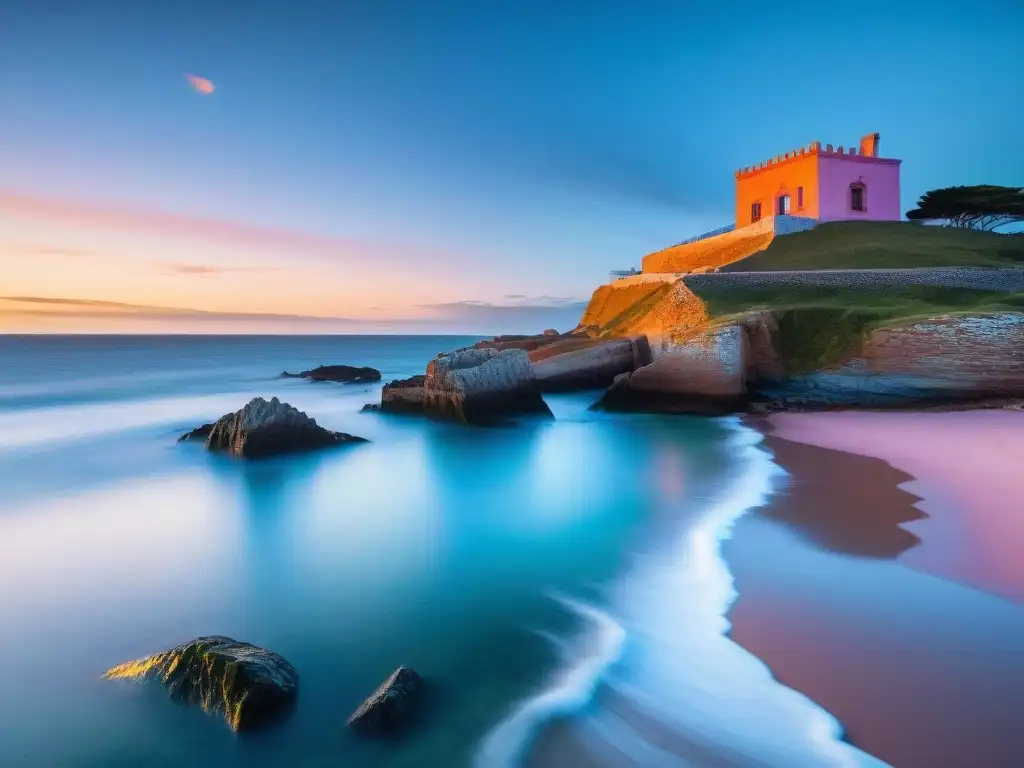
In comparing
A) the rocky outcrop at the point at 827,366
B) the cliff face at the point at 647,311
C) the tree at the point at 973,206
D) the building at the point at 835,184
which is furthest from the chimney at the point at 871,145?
the rocky outcrop at the point at 827,366

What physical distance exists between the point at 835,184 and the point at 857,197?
4.25 ft

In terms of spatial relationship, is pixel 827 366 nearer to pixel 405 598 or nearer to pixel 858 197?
pixel 405 598

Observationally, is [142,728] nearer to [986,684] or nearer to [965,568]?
[986,684]

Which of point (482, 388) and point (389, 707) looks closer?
point (389, 707)

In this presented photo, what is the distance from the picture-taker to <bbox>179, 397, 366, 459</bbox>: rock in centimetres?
1076

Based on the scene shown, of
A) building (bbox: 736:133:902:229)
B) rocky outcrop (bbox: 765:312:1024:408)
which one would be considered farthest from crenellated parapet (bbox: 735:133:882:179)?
rocky outcrop (bbox: 765:312:1024:408)

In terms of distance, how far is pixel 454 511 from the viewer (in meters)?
8.12

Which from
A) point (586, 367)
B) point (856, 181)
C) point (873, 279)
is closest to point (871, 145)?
point (856, 181)

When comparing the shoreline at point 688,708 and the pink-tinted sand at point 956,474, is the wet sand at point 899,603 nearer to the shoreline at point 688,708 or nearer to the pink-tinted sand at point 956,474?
the pink-tinted sand at point 956,474

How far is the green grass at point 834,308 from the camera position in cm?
1406

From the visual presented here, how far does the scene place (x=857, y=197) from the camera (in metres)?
26.7

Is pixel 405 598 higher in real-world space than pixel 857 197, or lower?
lower

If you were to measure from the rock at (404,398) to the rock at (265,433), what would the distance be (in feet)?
13.3

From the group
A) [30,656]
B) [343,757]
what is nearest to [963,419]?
[343,757]
